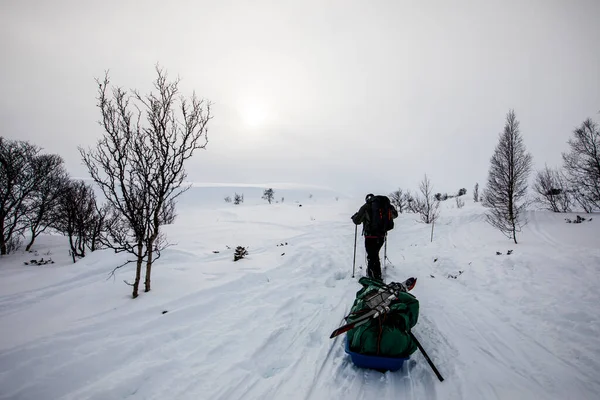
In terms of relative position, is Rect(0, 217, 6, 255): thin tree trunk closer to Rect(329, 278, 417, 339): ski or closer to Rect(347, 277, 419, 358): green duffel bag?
Rect(329, 278, 417, 339): ski

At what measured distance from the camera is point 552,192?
19.2 meters

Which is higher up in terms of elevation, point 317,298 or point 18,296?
point 317,298

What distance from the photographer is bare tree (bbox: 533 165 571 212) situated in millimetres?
18359

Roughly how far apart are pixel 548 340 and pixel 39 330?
27.0 ft

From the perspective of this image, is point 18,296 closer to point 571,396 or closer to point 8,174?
point 571,396

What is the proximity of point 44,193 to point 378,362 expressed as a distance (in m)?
28.3

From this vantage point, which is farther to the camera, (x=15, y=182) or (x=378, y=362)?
(x=15, y=182)

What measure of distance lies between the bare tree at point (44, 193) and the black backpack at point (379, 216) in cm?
2545

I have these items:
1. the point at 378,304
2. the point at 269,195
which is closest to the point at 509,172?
the point at 378,304

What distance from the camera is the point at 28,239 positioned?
2255cm

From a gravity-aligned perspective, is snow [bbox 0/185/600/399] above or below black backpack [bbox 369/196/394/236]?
below

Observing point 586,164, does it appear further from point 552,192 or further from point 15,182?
point 15,182

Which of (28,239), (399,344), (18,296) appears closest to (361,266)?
(399,344)

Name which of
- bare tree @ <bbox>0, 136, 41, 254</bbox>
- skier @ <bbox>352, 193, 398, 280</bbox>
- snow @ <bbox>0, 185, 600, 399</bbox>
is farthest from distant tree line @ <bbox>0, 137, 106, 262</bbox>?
skier @ <bbox>352, 193, 398, 280</bbox>
